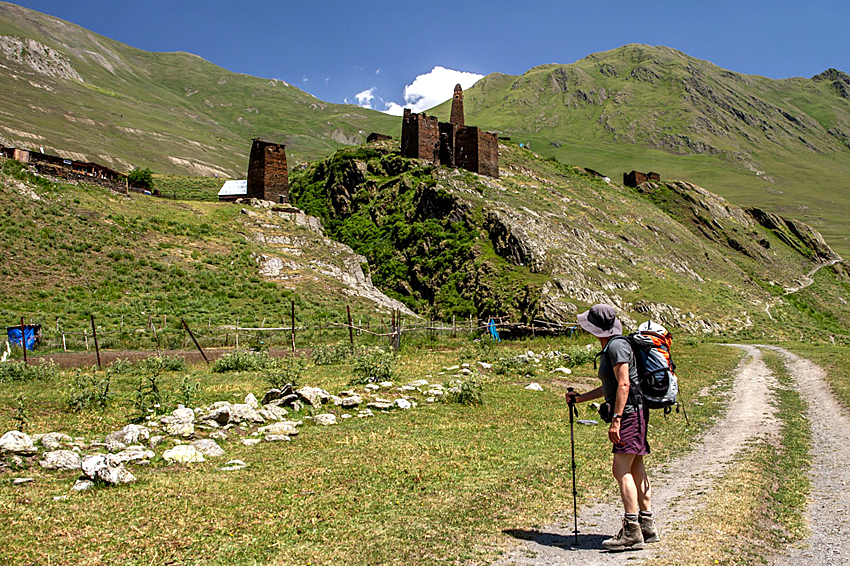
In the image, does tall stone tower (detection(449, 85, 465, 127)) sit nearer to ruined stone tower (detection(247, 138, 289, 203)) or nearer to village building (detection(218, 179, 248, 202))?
ruined stone tower (detection(247, 138, 289, 203))

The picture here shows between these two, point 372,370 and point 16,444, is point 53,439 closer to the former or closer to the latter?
point 16,444

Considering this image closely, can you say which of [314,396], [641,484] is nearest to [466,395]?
[314,396]

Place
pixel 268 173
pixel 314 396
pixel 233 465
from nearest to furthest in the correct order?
pixel 233 465, pixel 314 396, pixel 268 173

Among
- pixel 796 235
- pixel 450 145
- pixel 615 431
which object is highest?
pixel 450 145

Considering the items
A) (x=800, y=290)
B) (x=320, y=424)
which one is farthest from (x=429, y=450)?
(x=800, y=290)

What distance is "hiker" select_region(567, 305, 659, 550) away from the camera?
5680 millimetres

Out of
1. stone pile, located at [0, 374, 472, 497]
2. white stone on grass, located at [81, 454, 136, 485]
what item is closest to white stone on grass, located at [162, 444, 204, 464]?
stone pile, located at [0, 374, 472, 497]

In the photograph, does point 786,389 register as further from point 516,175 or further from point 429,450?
point 516,175

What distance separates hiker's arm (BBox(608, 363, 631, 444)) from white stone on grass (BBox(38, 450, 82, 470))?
7.51m

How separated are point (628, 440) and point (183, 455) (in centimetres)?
681

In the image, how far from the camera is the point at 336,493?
7.64 m

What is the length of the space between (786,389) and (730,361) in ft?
25.3

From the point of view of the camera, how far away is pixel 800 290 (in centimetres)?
6178

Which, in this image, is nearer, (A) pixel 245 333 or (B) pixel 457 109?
(A) pixel 245 333
